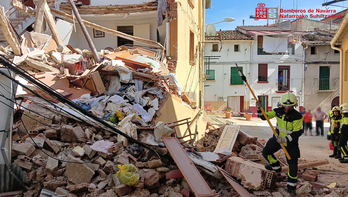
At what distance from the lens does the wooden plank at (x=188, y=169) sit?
4273mm

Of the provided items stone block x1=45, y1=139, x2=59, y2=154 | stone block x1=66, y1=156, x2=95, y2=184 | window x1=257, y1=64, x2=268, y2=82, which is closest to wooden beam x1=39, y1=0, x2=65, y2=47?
stone block x1=45, y1=139, x2=59, y2=154

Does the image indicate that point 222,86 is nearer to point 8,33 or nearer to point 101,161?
point 8,33

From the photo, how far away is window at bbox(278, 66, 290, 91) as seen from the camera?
27.1 m

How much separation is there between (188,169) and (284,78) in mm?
25321

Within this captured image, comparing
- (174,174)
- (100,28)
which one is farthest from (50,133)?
(100,28)

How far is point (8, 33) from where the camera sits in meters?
8.65

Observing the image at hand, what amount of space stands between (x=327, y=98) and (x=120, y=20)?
22518mm

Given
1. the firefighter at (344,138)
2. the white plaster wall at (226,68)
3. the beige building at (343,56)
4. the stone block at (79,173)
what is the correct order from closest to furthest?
1. the stone block at (79,173)
2. the firefighter at (344,138)
3. the beige building at (343,56)
4. the white plaster wall at (226,68)

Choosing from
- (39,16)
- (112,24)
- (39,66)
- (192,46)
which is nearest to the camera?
(39,66)

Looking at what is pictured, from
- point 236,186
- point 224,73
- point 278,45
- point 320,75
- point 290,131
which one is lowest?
point 236,186

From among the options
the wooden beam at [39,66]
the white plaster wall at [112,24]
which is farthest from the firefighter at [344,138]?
the wooden beam at [39,66]

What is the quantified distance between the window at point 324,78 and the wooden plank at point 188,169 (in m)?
25.7

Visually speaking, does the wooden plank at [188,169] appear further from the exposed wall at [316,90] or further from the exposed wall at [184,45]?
the exposed wall at [316,90]

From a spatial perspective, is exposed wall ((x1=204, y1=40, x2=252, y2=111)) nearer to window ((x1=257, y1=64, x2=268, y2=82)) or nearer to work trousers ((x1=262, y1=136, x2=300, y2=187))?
window ((x1=257, y1=64, x2=268, y2=82))
